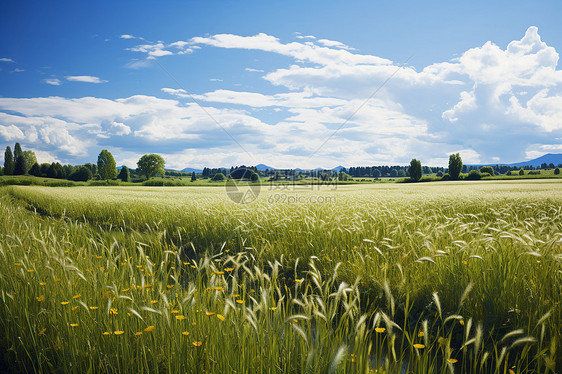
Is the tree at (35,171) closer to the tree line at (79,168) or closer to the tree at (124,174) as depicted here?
the tree line at (79,168)

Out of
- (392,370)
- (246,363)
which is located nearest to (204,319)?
(246,363)

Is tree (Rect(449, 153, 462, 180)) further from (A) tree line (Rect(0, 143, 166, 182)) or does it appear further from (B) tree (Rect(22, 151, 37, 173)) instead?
(B) tree (Rect(22, 151, 37, 173))

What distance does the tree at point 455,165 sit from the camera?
74688mm

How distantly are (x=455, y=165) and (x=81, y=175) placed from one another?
8200cm

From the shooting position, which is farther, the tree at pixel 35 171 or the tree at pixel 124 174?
the tree at pixel 124 174

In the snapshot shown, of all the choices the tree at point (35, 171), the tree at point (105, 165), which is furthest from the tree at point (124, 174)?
the tree at point (35, 171)

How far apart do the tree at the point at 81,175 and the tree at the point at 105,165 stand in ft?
23.8

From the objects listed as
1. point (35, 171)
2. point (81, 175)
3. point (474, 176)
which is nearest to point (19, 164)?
point (35, 171)

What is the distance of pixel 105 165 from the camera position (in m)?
→ 76.2

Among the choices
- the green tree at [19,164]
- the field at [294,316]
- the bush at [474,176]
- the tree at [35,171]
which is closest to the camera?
the field at [294,316]

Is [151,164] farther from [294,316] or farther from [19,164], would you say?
[294,316]

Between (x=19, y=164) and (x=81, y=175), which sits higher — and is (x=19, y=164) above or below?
above

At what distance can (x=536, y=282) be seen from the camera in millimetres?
3414

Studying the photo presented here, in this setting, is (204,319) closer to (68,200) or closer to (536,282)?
(536,282)
